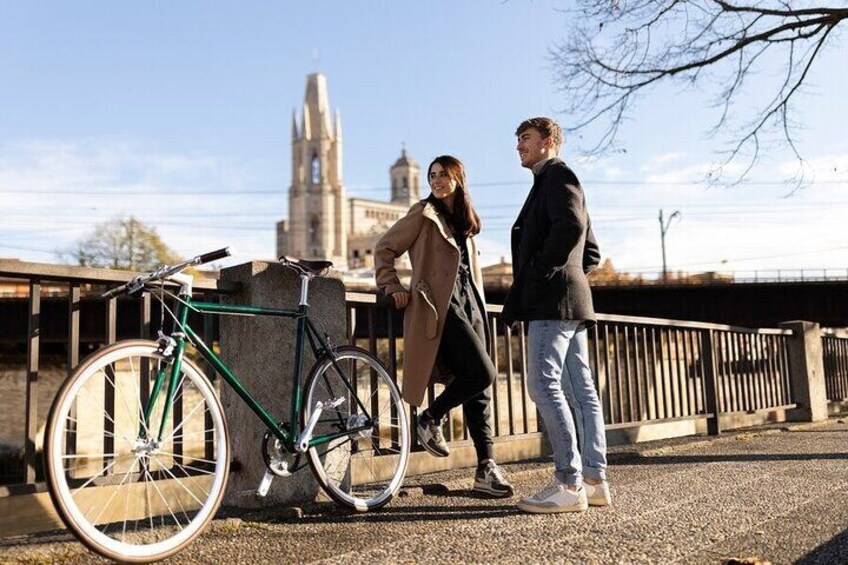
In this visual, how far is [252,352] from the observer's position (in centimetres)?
444

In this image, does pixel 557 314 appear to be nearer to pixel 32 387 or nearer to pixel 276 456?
pixel 276 456

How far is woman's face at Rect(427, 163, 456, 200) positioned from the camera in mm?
4793

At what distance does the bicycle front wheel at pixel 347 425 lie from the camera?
416cm

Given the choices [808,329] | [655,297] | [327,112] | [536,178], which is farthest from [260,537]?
[327,112]

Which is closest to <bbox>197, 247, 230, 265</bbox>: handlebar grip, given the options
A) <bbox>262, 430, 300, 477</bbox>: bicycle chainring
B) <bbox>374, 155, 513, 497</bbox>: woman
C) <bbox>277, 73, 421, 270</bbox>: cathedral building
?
<bbox>262, 430, 300, 477</bbox>: bicycle chainring

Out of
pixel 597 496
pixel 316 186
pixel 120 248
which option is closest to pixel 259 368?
pixel 597 496

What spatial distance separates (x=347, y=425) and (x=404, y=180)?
7583 inches

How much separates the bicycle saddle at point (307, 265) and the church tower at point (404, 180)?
189m

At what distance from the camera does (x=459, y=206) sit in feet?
16.0

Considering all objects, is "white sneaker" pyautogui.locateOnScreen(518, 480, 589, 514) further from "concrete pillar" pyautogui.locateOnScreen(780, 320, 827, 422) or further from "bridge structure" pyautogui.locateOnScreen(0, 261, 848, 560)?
"concrete pillar" pyautogui.locateOnScreen(780, 320, 827, 422)

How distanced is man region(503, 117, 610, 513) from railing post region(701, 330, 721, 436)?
560cm

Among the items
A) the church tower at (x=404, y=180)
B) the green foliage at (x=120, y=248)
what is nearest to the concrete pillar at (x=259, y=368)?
the green foliage at (x=120, y=248)

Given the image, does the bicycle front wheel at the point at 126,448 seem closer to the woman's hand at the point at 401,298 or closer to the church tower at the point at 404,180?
the woman's hand at the point at 401,298

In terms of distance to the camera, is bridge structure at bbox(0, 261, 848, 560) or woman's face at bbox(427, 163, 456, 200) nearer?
bridge structure at bbox(0, 261, 848, 560)
